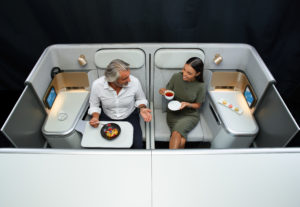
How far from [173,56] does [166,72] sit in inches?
7.2

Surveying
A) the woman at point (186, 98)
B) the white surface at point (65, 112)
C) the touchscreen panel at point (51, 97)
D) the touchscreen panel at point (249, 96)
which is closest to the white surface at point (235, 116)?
the touchscreen panel at point (249, 96)

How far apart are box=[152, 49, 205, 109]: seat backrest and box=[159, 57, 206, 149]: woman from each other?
11 cm

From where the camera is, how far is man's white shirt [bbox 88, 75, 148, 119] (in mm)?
1846

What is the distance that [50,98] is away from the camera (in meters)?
2.06

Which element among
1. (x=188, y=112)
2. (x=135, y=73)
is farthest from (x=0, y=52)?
(x=188, y=112)

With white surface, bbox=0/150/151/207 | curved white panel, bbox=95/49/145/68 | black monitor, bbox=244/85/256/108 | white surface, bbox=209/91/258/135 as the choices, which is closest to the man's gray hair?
curved white panel, bbox=95/49/145/68

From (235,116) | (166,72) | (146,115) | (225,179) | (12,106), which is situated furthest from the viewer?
(12,106)

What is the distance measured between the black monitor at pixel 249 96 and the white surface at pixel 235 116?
4 centimetres

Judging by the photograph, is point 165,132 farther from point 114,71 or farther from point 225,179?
point 225,179

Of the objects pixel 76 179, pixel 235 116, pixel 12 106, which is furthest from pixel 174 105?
pixel 12 106

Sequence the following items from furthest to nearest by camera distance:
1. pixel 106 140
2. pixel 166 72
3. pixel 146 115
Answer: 1. pixel 166 72
2. pixel 146 115
3. pixel 106 140

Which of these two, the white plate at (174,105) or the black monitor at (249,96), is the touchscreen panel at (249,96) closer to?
the black monitor at (249,96)

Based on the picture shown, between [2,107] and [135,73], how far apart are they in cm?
207

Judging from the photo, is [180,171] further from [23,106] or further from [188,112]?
[23,106]
